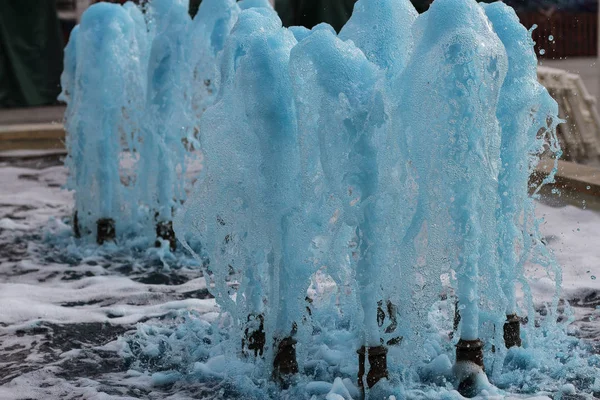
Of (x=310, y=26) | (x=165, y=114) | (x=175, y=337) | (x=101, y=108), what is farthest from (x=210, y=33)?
(x=310, y=26)

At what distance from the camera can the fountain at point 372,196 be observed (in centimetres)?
376

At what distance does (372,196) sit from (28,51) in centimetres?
1084

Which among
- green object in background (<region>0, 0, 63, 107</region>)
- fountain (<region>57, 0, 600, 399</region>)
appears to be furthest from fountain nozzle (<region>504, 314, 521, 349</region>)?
green object in background (<region>0, 0, 63, 107</region>)

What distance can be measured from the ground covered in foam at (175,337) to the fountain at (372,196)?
24 millimetres

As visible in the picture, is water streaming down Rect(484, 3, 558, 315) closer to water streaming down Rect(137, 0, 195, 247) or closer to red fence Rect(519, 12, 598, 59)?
water streaming down Rect(137, 0, 195, 247)

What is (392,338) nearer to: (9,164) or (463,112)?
(463,112)

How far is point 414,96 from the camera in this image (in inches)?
150

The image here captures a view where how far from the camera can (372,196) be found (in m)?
3.75

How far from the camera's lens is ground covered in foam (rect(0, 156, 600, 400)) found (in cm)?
413

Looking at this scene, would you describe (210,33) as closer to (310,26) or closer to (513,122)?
(513,122)

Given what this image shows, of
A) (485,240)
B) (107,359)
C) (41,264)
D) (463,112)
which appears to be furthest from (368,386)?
(41,264)

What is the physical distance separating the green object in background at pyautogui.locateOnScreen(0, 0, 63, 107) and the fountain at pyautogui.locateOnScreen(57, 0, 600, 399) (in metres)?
9.61

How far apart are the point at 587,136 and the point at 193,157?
364 centimetres

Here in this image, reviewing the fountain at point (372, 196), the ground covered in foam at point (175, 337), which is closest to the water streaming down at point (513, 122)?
the fountain at point (372, 196)
